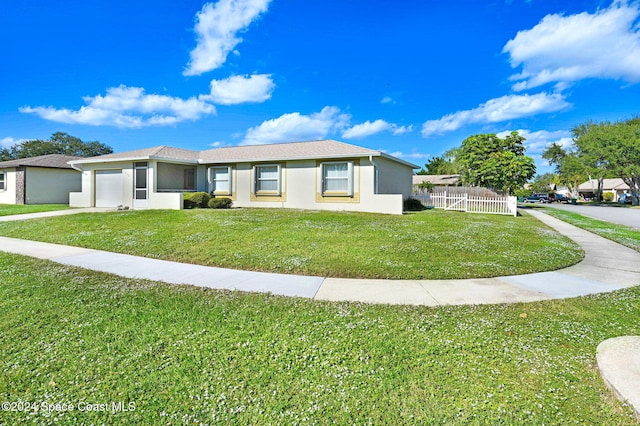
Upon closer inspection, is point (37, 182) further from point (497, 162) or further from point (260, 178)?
point (497, 162)

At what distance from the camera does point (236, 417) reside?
2.12 m

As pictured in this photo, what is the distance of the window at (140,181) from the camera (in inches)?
674

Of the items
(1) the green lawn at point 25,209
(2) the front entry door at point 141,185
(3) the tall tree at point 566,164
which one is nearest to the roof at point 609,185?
(3) the tall tree at point 566,164

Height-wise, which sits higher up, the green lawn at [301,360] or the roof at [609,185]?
the roof at [609,185]

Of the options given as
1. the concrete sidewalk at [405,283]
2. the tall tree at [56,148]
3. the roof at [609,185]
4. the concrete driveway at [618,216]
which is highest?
the tall tree at [56,148]

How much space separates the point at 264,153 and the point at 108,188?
9.05m

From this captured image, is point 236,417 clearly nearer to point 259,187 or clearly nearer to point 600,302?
point 600,302

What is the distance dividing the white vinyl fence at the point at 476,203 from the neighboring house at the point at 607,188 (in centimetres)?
5358

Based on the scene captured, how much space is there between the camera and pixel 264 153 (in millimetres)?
18156

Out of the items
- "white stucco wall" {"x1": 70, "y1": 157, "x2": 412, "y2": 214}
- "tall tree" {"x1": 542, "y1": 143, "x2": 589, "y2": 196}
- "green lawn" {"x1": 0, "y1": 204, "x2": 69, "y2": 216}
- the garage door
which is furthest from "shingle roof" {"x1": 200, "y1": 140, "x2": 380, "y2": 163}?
"tall tree" {"x1": 542, "y1": 143, "x2": 589, "y2": 196}

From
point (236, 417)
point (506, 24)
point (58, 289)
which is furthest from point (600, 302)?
point (506, 24)

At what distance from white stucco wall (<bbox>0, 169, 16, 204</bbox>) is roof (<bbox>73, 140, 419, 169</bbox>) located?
26.2 feet

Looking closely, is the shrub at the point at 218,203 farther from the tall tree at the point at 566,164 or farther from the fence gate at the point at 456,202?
the tall tree at the point at 566,164

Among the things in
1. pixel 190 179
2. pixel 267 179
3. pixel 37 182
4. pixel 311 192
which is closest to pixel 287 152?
pixel 267 179
